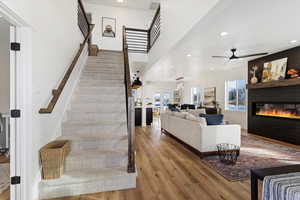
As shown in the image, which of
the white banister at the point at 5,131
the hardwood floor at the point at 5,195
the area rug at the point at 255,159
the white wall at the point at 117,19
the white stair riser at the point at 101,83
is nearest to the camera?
the hardwood floor at the point at 5,195

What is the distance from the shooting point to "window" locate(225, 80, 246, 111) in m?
6.63

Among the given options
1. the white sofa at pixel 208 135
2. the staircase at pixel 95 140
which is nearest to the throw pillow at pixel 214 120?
the white sofa at pixel 208 135

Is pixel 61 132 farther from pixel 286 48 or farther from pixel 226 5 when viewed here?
pixel 286 48

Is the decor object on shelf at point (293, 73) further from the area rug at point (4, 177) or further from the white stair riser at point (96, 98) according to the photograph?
the area rug at point (4, 177)

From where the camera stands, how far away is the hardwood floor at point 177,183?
199 cm

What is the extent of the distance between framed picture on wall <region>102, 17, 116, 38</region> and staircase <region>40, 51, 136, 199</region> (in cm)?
346

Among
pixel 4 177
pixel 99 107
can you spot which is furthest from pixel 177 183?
pixel 4 177

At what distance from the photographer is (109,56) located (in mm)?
5402

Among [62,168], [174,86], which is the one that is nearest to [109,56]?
[62,168]

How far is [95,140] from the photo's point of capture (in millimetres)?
2580

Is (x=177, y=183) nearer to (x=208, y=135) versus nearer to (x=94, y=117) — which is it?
(x=208, y=135)

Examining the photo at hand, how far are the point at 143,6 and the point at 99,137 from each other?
6533mm

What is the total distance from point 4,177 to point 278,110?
691cm

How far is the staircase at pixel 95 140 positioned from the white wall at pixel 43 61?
0.76 ft
